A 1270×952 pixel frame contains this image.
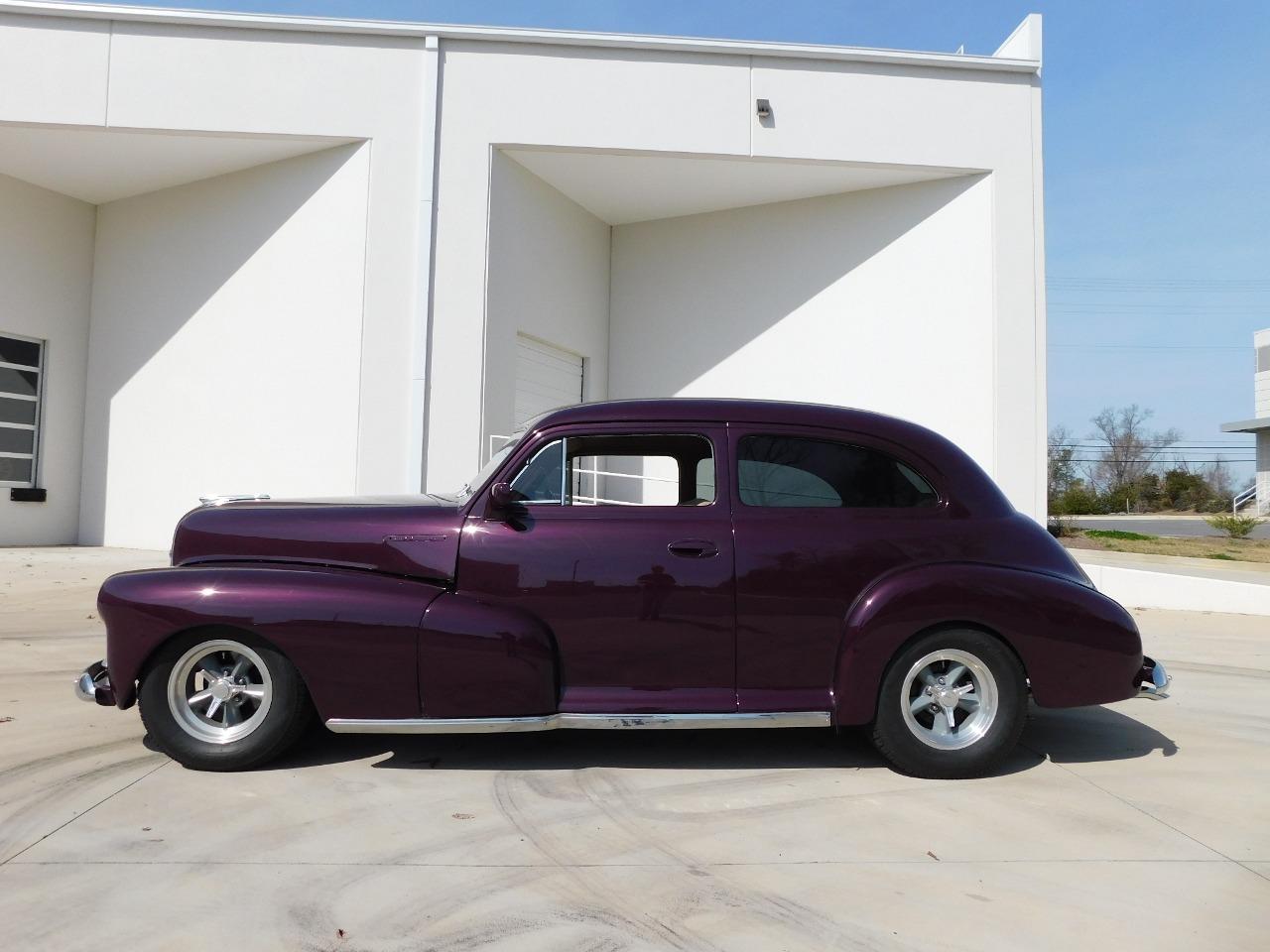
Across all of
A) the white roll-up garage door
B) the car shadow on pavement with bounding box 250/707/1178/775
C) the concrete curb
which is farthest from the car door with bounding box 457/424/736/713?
the white roll-up garage door

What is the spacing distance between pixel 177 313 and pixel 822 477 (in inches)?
457

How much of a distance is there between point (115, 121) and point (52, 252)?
296cm

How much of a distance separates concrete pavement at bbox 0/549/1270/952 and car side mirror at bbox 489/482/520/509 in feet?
3.80

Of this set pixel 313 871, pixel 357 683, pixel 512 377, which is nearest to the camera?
pixel 313 871

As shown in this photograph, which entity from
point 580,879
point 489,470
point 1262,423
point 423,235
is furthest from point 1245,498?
point 580,879

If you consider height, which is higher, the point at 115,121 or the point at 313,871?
the point at 115,121

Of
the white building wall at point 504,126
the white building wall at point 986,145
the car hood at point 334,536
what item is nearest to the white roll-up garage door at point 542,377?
the white building wall at point 504,126

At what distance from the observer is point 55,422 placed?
13.3 m

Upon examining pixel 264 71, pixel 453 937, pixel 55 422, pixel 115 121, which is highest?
pixel 264 71

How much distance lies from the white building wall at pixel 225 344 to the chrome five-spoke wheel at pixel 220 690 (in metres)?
7.81

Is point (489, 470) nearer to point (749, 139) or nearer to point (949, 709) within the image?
point (949, 709)

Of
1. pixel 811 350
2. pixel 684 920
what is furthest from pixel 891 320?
pixel 684 920

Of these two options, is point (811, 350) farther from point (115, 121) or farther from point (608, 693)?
point (608, 693)

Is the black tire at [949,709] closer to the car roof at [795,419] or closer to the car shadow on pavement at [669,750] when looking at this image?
the car shadow on pavement at [669,750]
